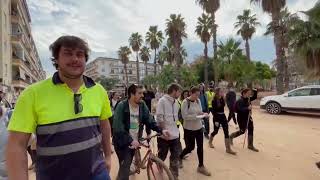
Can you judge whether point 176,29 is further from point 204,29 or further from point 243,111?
point 243,111

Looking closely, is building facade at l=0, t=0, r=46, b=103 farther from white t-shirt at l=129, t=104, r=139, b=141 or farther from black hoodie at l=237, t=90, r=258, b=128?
white t-shirt at l=129, t=104, r=139, b=141

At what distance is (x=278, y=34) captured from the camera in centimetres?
2458

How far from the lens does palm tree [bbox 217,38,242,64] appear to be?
41.9 m

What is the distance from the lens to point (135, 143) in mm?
4832

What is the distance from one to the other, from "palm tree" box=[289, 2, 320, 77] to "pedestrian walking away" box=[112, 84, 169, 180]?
15226 mm

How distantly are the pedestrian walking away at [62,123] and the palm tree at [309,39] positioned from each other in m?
17.7

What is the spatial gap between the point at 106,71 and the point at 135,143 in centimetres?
15123

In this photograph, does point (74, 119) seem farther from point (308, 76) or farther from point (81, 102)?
point (308, 76)

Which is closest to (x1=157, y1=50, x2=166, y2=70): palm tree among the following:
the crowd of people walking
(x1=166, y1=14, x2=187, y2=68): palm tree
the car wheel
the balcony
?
(x1=166, y1=14, x2=187, y2=68): palm tree

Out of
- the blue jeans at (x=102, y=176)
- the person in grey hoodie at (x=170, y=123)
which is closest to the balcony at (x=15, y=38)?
the person in grey hoodie at (x=170, y=123)

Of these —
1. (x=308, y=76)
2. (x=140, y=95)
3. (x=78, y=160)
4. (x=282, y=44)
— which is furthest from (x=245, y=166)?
(x=282, y=44)

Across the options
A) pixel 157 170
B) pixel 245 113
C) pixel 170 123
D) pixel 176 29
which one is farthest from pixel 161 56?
pixel 157 170

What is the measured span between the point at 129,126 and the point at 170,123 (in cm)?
122

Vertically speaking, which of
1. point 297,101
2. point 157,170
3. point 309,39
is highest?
point 309,39
